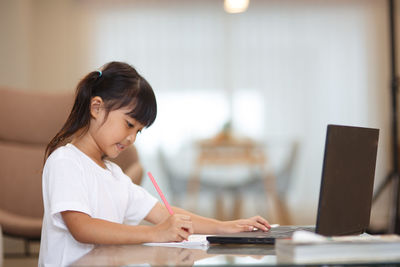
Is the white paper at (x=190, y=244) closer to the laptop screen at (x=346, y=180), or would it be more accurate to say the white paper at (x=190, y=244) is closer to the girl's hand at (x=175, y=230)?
the girl's hand at (x=175, y=230)

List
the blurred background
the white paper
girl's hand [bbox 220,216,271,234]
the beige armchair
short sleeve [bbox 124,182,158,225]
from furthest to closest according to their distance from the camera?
the blurred background
the beige armchair
short sleeve [bbox 124,182,158,225]
girl's hand [bbox 220,216,271,234]
the white paper

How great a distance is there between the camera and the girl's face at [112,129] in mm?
1168

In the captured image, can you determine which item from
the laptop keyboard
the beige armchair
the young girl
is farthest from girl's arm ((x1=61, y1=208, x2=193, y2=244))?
the beige armchair

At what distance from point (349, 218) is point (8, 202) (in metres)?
1.73

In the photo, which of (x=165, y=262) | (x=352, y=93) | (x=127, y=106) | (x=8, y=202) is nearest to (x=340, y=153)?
(x=165, y=262)

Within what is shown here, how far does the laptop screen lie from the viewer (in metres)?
0.85

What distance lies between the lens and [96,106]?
3.88ft

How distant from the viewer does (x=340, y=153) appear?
89 centimetres

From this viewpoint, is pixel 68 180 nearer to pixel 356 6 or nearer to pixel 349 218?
pixel 349 218

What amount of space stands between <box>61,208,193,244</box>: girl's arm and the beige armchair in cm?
136

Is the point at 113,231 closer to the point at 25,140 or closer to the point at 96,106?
the point at 96,106

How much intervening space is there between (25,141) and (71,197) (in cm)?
151

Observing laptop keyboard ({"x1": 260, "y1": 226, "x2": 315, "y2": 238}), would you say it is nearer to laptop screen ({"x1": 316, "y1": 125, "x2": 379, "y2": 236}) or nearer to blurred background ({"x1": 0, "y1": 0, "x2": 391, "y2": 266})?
laptop screen ({"x1": 316, "y1": 125, "x2": 379, "y2": 236})

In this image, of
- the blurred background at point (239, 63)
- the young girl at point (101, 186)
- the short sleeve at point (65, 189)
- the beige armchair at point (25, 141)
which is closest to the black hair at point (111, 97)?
the young girl at point (101, 186)
